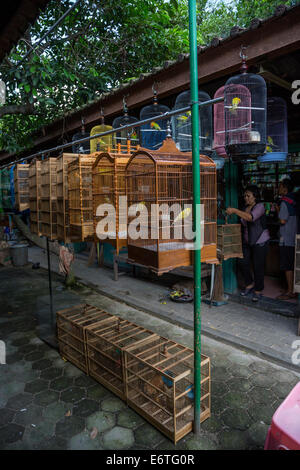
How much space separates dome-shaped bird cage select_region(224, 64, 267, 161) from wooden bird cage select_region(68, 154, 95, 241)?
6.22 feet

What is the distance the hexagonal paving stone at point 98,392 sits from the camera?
377 centimetres

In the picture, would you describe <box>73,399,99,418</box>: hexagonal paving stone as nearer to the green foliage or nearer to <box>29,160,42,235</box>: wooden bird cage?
<box>29,160,42,235</box>: wooden bird cage

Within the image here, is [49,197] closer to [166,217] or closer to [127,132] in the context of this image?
[127,132]

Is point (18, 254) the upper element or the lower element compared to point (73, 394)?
upper

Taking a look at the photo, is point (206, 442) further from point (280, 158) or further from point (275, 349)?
point (280, 158)

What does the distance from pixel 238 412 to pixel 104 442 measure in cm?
148

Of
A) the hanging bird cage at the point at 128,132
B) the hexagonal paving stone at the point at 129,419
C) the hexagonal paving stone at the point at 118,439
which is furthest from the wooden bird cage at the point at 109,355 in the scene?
the hanging bird cage at the point at 128,132

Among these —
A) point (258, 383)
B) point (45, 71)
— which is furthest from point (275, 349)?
point (45, 71)

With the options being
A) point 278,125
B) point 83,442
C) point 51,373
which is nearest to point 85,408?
point 83,442

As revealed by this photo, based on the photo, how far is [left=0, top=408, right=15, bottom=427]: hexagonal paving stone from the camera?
3.38 metres

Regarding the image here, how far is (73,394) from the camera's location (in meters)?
3.82

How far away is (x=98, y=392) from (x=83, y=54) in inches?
342

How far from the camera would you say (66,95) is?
8.42 meters

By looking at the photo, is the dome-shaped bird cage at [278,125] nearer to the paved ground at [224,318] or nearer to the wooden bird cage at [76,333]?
the paved ground at [224,318]
